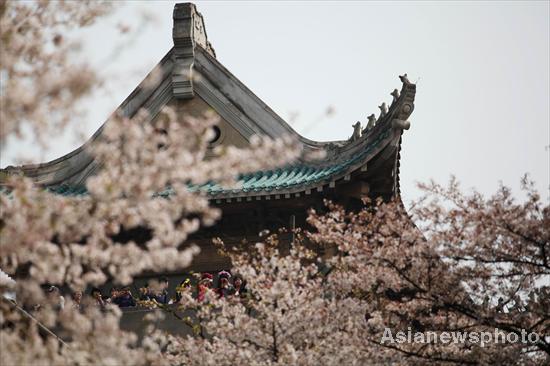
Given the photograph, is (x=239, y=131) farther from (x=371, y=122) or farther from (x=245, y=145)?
(x=371, y=122)

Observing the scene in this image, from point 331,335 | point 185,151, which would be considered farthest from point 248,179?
point 185,151

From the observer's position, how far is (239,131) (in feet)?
68.2

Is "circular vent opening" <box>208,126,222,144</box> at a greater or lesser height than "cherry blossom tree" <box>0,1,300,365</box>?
greater

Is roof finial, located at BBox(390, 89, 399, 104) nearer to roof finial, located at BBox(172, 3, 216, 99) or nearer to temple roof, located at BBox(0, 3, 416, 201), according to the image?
temple roof, located at BBox(0, 3, 416, 201)

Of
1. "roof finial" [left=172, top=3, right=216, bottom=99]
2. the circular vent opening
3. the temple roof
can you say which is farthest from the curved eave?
the circular vent opening

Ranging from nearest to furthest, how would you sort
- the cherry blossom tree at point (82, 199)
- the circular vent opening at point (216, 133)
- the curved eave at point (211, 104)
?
the cherry blossom tree at point (82, 199)
the circular vent opening at point (216, 133)
the curved eave at point (211, 104)

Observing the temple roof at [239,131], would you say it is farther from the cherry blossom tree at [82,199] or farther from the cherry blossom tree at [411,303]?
the cherry blossom tree at [82,199]

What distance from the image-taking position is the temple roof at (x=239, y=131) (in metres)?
18.3

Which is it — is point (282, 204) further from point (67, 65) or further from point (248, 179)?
point (67, 65)

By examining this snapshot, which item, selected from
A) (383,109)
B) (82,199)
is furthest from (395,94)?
(82,199)

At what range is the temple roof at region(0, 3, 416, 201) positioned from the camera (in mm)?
18281

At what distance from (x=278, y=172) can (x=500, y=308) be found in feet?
23.9

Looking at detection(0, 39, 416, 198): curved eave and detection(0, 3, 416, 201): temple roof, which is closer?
detection(0, 3, 416, 201): temple roof

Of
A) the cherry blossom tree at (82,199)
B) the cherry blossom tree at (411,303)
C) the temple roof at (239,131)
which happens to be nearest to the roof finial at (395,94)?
the temple roof at (239,131)
